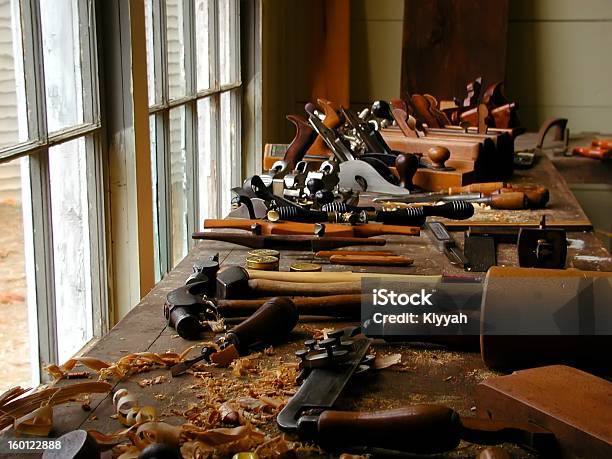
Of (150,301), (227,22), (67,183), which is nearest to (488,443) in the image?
(150,301)

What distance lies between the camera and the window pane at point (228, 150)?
4777 mm

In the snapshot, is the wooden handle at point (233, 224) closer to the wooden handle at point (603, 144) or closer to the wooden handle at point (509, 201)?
the wooden handle at point (509, 201)

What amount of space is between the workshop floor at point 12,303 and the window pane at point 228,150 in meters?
2.33

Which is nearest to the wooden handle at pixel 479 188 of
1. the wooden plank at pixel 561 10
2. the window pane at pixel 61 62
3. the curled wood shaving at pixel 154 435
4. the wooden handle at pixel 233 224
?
the wooden handle at pixel 233 224

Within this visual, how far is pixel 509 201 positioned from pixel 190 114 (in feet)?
5.12

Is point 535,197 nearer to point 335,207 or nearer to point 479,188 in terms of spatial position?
point 479,188

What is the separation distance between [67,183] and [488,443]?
5.65 ft

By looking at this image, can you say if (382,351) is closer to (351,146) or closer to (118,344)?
(118,344)

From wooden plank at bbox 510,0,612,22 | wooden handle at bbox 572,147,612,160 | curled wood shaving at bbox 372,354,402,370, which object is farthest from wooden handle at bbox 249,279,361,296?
wooden plank at bbox 510,0,612,22

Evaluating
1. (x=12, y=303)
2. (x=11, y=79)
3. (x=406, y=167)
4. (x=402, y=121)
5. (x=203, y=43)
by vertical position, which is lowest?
(x=12, y=303)

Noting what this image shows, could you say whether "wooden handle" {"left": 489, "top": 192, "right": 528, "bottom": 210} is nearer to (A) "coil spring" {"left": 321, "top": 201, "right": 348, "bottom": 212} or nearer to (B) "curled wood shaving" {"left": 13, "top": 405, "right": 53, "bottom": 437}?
(A) "coil spring" {"left": 321, "top": 201, "right": 348, "bottom": 212}

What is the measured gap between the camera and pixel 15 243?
7.52 ft

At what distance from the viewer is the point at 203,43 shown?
434cm

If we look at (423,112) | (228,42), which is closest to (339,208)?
(423,112)
